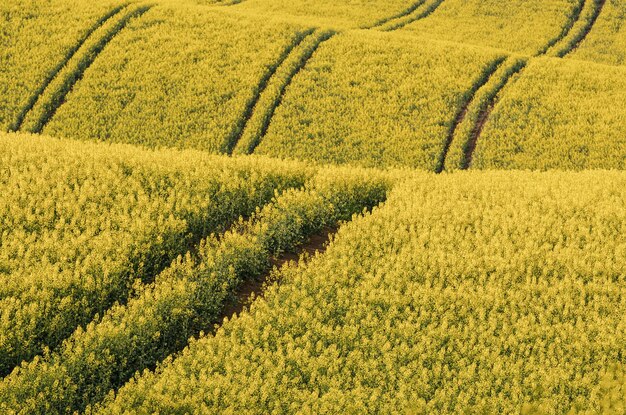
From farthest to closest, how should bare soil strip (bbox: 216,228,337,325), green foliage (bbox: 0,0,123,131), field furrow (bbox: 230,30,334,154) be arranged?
green foliage (bbox: 0,0,123,131) < field furrow (bbox: 230,30,334,154) < bare soil strip (bbox: 216,228,337,325)

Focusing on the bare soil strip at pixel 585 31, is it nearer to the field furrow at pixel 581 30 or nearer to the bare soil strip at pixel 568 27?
the field furrow at pixel 581 30

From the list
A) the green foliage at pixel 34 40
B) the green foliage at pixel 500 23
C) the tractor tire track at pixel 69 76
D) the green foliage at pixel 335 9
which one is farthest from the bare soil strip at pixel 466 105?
the green foliage at pixel 34 40

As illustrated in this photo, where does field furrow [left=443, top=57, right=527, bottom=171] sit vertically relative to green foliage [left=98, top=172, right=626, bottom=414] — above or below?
below

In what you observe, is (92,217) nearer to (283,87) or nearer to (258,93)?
(258,93)

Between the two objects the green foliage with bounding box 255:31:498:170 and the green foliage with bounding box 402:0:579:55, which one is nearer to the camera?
the green foliage with bounding box 255:31:498:170

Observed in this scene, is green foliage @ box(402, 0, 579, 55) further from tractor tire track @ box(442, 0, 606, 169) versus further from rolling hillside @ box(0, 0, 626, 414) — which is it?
rolling hillside @ box(0, 0, 626, 414)

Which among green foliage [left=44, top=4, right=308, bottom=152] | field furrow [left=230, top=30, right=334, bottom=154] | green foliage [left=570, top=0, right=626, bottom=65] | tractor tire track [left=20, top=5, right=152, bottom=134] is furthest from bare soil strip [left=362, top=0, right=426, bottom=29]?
tractor tire track [left=20, top=5, right=152, bottom=134]
